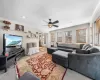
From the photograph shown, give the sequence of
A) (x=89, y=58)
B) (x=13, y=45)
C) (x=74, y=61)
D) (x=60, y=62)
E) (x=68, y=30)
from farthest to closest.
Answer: (x=68, y=30)
(x=13, y=45)
(x=60, y=62)
(x=74, y=61)
(x=89, y=58)

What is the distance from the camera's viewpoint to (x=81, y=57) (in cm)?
205

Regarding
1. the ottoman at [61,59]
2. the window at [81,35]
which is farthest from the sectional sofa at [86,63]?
the window at [81,35]

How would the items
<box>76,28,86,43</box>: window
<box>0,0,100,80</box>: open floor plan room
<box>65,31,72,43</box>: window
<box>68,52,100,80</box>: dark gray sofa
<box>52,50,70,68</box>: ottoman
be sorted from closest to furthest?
<box>68,52,100,80</box>: dark gray sofa → <box>0,0,100,80</box>: open floor plan room → <box>52,50,70,68</box>: ottoman → <box>76,28,86,43</box>: window → <box>65,31,72,43</box>: window

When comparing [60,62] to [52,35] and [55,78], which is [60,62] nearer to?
[55,78]

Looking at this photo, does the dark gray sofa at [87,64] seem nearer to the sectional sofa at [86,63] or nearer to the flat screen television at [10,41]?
the sectional sofa at [86,63]

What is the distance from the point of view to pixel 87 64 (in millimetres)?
1909

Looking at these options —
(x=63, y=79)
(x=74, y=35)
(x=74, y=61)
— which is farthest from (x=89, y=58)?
(x=74, y=35)

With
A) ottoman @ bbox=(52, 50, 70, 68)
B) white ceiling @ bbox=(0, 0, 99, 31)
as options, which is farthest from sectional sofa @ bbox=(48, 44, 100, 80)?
white ceiling @ bbox=(0, 0, 99, 31)

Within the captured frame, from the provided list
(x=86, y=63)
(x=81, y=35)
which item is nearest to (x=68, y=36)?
(x=81, y=35)

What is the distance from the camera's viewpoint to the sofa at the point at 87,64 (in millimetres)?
1705

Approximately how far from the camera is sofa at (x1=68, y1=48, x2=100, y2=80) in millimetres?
1705

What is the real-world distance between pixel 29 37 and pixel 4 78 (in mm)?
3340

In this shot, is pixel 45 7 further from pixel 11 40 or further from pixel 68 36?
pixel 68 36

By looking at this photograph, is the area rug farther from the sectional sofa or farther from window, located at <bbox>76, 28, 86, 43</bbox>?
window, located at <bbox>76, 28, 86, 43</bbox>
